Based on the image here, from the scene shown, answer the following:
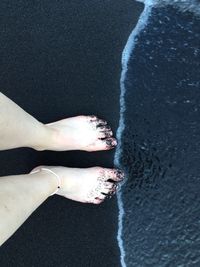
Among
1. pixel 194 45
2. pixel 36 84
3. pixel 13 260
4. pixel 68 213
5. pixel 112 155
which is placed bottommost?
pixel 13 260

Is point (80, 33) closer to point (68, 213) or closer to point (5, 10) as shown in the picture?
point (5, 10)

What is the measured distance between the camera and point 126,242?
1.73m

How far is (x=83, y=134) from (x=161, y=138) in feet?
0.97

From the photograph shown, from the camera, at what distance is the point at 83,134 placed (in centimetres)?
171

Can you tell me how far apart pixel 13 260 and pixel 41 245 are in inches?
4.8

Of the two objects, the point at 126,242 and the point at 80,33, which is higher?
the point at 80,33

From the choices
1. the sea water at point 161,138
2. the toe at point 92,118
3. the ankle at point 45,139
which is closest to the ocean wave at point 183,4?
the sea water at point 161,138

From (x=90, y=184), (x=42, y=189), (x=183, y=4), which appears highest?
(x=183, y=4)

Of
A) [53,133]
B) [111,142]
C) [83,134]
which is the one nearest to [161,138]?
[111,142]

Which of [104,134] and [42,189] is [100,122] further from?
[42,189]

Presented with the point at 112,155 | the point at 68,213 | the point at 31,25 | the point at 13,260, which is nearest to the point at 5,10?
the point at 31,25

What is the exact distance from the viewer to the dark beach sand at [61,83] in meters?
1.74

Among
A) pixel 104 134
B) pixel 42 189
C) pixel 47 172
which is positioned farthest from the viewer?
pixel 104 134

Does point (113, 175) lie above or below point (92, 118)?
below
